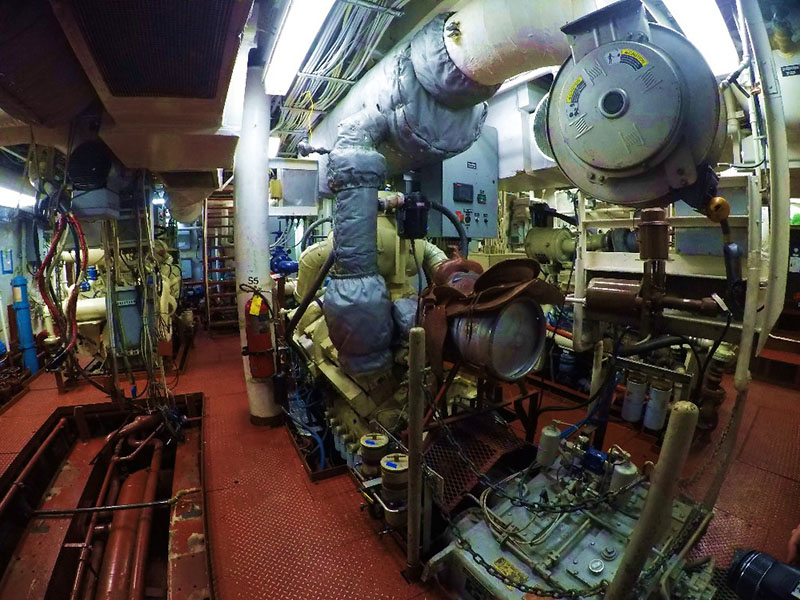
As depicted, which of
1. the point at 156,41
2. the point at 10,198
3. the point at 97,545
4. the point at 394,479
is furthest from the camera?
the point at 10,198

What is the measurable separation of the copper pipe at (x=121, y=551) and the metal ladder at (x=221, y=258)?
482 centimetres

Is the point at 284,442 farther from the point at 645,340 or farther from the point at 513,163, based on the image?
the point at 513,163

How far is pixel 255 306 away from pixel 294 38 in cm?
237

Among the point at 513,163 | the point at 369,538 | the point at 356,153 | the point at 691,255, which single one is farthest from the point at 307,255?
the point at 691,255

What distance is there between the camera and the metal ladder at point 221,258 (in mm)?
8234

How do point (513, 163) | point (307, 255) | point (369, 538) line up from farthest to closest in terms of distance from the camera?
point (513, 163) → point (307, 255) → point (369, 538)

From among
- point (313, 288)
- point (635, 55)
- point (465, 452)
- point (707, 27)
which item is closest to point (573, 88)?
point (635, 55)

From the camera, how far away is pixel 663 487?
47.0 inches

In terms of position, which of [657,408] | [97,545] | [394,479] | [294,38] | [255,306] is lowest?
[97,545]

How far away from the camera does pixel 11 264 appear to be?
694 cm

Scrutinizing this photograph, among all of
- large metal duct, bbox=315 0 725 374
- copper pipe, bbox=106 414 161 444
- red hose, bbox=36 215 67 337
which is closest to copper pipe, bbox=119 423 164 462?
copper pipe, bbox=106 414 161 444

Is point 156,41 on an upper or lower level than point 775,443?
upper

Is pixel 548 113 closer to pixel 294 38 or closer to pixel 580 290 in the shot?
pixel 580 290

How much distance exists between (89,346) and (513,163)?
6.49m
